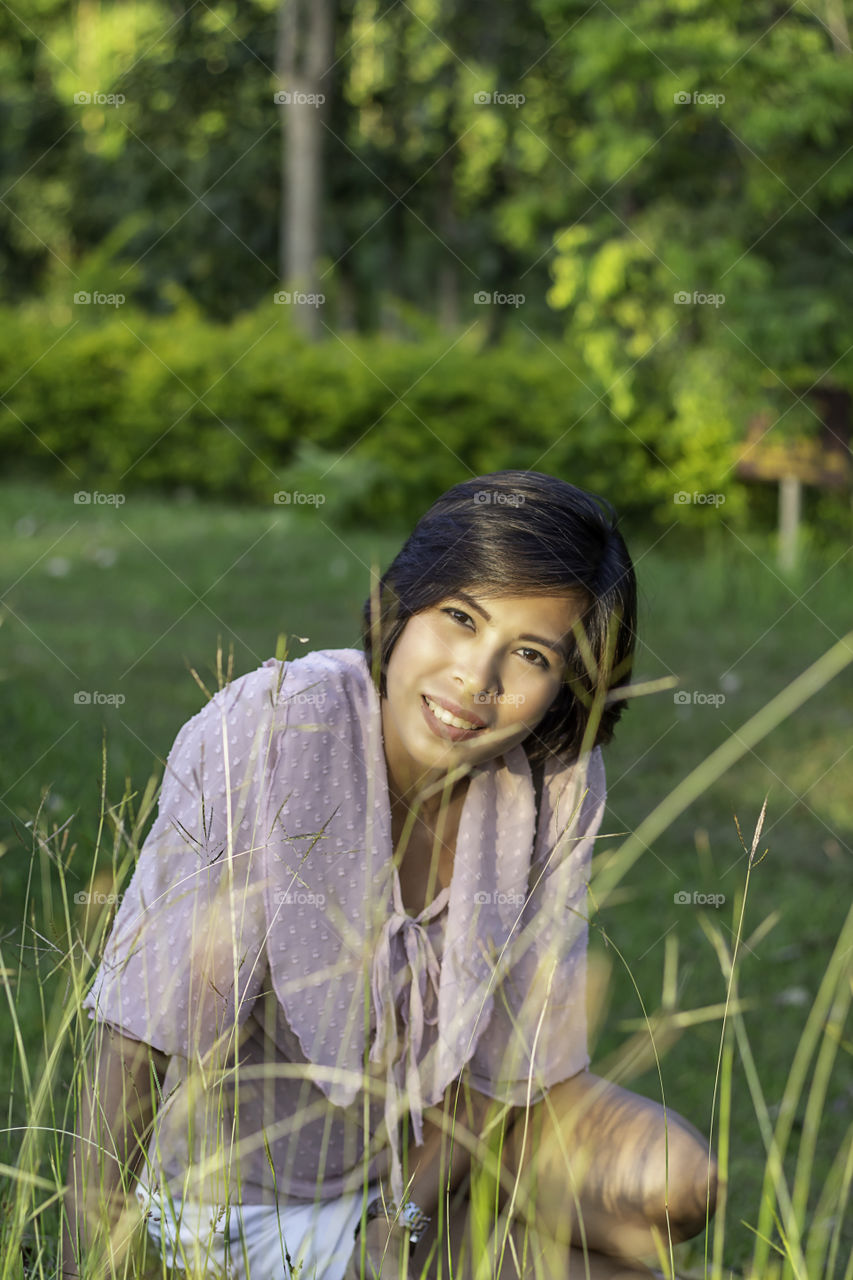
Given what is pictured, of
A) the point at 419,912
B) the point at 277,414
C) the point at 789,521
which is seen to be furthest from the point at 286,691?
the point at 277,414

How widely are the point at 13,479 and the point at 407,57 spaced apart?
8237 millimetres

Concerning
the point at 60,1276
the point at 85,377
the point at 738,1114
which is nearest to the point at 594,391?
the point at 85,377

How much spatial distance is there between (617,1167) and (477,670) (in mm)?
752

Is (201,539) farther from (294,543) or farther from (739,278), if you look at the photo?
(739,278)

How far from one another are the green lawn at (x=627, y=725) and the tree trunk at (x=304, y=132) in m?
3.20

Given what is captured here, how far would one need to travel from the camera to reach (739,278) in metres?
7.32

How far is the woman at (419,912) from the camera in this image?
155 cm

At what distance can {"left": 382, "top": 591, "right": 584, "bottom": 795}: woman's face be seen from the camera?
1622 millimetres

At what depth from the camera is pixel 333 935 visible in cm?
169

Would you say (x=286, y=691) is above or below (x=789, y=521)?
below

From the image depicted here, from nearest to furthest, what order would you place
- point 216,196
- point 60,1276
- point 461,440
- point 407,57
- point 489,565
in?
point 60,1276, point 489,565, point 461,440, point 407,57, point 216,196

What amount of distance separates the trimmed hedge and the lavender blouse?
265 inches

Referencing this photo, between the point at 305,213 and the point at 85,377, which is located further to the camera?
the point at 305,213

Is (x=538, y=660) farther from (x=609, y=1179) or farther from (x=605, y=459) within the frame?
(x=605, y=459)
